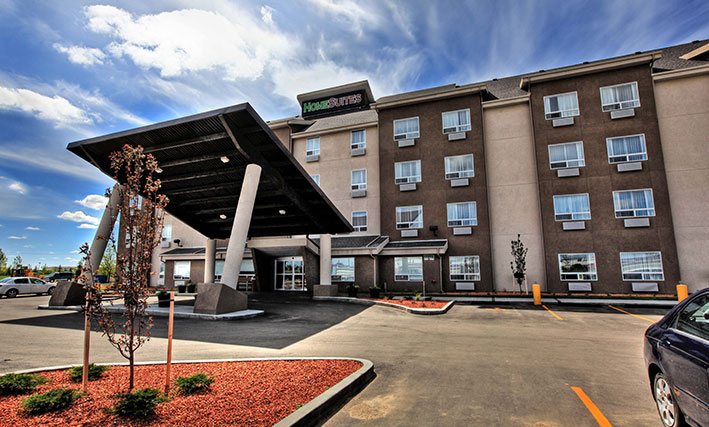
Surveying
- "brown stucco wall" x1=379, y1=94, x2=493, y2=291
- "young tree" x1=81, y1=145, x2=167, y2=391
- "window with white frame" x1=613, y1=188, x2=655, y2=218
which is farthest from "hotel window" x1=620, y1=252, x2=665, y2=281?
"young tree" x1=81, y1=145, x2=167, y2=391

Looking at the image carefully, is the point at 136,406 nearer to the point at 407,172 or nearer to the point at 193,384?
the point at 193,384

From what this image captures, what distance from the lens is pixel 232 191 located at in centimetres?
1998

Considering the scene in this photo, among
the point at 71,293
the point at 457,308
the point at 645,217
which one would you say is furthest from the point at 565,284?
the point at 71,293

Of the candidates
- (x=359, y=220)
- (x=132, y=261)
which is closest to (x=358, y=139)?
(x=359, y=220)

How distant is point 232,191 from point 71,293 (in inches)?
364

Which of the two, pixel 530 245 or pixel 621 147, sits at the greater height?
pixel 621 147

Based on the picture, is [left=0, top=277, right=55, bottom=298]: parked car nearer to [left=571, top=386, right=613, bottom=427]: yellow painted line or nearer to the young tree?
the young tree

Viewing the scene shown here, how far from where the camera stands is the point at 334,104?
34.0 meters

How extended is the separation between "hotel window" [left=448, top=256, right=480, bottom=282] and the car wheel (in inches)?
820

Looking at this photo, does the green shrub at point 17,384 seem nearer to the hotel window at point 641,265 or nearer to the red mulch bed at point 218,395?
the red mulch bed at point 218,395

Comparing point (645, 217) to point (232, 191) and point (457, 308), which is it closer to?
point (457, 308)

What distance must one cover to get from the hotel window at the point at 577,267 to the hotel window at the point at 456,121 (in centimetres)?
1134

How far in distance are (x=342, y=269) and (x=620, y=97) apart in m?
22.3

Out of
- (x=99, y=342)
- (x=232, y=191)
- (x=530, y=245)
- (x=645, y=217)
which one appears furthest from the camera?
(x=530, y=245)
